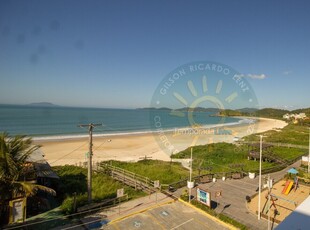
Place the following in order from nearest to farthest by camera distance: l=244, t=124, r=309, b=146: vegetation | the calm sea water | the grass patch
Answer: the grass patch, l=244, t=124, r=309, b=146: vegetation, the calm sea water

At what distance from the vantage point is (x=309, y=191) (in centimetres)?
1691

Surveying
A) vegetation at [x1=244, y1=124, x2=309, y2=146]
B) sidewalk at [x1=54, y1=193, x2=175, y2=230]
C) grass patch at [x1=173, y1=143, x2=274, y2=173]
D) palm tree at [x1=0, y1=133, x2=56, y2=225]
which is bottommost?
grass patch at [x1=173, y1=143, x2=274, y2=173]

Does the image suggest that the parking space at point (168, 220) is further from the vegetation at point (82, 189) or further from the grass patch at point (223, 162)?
the grass patch at point (223, 162)

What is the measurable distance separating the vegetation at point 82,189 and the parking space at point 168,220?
310cm

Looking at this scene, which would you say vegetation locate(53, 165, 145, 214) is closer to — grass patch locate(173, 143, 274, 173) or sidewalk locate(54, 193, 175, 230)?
sidewalk locate(54, 193, 175, 230)

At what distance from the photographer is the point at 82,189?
55.2 feet

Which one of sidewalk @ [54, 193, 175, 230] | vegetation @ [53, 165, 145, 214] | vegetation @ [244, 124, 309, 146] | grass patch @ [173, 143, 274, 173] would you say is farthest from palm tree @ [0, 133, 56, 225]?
vegetation @ [244, 124, 309, 146]

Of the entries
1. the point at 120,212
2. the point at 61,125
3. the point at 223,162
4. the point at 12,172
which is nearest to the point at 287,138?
the point at 223,162

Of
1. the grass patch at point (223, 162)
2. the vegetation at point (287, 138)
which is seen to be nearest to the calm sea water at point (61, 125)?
the grass patch at point (223, 162)

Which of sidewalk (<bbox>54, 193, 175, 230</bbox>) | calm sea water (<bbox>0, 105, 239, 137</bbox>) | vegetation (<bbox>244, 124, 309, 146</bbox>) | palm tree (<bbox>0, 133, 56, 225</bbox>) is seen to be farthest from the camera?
calm sea water (<bbox>0, 105, 239, 137</bbox>)

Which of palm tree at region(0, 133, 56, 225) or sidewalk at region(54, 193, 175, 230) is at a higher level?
palm tree at region(0, 133, 56, 225)

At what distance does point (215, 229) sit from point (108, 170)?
13.0 metres

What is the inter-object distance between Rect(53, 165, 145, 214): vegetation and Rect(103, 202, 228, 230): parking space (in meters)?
3.10

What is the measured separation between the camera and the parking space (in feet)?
38.6
